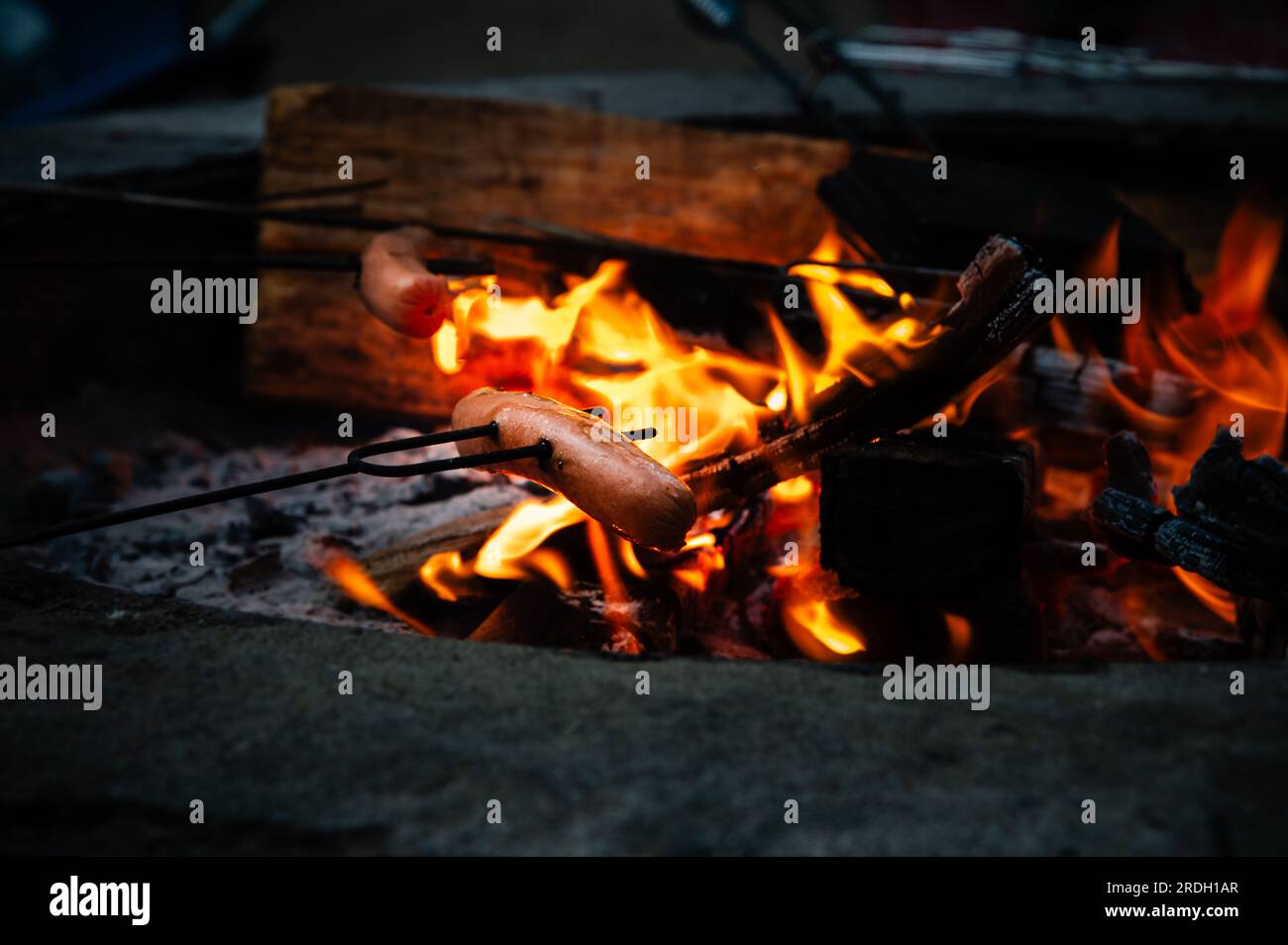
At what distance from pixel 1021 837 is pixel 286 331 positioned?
2.94 meters

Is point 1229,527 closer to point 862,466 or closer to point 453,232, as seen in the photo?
point 862,466

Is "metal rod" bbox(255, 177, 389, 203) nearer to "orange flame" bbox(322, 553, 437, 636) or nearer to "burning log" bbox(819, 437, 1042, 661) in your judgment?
"orange flame" bbox(322, 553, 437, 636)

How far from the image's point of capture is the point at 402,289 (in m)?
2.69

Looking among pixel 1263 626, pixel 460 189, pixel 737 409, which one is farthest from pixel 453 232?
pixel 1263 626

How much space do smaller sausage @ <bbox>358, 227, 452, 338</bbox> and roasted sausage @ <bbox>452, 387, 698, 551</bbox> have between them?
0.74 m

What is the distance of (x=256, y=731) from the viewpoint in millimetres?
1508

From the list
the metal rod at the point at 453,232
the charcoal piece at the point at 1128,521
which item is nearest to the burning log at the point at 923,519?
the charcoal piece at the point at 1128,521

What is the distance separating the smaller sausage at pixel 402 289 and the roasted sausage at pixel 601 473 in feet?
2.44

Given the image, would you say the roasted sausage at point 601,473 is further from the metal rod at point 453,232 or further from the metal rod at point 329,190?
the metal rod at point 329,190

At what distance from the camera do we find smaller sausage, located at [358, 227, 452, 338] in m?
2.70

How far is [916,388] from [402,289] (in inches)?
52.1

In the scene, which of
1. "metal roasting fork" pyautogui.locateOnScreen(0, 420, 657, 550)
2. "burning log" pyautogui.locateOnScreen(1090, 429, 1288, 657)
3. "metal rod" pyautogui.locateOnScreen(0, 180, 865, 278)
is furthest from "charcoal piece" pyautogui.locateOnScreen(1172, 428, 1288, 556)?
"metal rod" pyautogui.locateOnScreen(0, 180, 865, 278)

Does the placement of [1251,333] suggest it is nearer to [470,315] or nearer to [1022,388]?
[1022,388]

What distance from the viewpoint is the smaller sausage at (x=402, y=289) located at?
2.70 m
